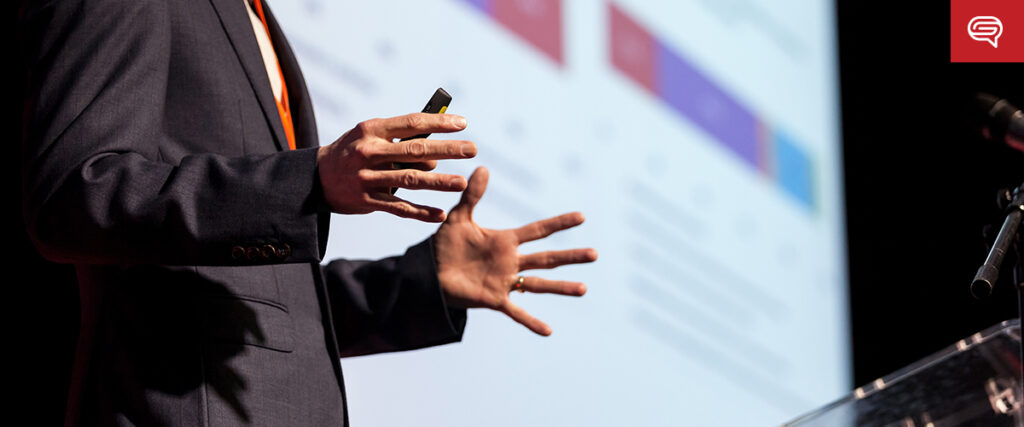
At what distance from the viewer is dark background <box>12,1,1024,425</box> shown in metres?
3.63

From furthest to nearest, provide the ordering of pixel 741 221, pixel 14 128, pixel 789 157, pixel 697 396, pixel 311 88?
pixel 789 157 → pixel 741 221 → pixel 697 396 → pixel 311 88 → pixel 14 128

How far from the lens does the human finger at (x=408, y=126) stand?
1.02m

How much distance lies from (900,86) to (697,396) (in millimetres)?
1833

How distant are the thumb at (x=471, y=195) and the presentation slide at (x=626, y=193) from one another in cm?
42

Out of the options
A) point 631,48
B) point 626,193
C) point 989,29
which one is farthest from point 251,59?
point 989,29

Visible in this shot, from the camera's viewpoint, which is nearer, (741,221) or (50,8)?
(50,8)

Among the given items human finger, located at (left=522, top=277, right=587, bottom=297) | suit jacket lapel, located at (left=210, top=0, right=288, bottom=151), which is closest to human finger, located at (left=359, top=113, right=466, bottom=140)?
suit jacket lapel, located at (left=210, top=0, right=288, bottom=151)

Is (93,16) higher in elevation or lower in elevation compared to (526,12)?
lower

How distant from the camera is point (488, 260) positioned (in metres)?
1.51

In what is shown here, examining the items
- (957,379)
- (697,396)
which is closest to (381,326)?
(957,379)

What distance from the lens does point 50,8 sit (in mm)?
1178

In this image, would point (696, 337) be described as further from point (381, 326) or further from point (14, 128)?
point (14, 128)

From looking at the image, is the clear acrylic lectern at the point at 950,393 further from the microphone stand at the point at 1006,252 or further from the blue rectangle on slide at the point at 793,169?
the blue rectangle on slide at the point at 793,169

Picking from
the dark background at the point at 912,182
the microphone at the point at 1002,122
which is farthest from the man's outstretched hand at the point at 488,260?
the dark background at the point at 912,182
